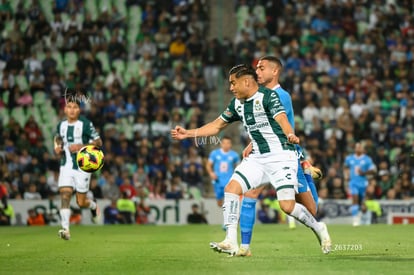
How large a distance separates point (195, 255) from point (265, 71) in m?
2.63

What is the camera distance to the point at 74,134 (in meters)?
16.0

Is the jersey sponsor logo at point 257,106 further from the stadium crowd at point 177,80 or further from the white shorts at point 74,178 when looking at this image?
the stadium crowd at point 177,80

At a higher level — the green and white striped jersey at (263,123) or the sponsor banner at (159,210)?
the green and white striped jersey at (263,123)

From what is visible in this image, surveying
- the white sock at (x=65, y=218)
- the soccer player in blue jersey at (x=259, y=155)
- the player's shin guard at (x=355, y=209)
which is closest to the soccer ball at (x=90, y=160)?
the white sock at (x=65, y=218)

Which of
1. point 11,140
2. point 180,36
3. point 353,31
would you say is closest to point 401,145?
point 353,31

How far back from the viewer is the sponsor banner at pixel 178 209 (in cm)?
2414

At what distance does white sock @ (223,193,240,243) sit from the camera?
35.7 feet

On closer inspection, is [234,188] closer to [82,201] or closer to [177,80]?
[82,201]

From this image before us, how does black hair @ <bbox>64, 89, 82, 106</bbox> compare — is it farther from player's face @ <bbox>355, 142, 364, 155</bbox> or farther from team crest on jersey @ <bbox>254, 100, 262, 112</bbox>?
player's face @ <bbox>355, 142, 364, 155</bbox>

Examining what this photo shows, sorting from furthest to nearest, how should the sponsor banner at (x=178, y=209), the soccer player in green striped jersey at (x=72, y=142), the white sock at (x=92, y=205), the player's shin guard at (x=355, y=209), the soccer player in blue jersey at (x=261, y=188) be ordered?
the sponsor banner at (x=178, y=209), the player's shin guard at (x=355, y=209), the white sock at (x=92, y=205), the soccer player in green striped jersey at (x=72, y=142), the soccer player in blue jersey at (x=261, y=188)

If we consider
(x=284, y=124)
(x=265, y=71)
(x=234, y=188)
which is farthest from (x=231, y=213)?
(x=265, y=71)

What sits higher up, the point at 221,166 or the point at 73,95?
the point at 73,95

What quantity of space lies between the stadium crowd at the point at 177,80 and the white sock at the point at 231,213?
13.5 meters

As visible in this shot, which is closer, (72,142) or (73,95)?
(73,95)
